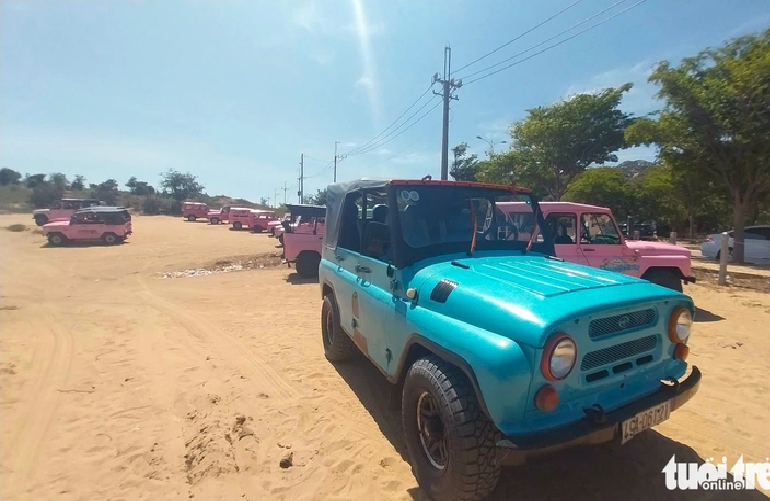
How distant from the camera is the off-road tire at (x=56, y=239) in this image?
21.6m

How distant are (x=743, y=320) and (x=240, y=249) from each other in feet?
63.6

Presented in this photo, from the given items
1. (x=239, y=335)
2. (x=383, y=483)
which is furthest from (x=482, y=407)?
(x=239, y=335)

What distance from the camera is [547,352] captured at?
233cm

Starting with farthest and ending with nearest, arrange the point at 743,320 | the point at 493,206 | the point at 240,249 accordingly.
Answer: the point at 240,249
the point at 743,320
the point at 493,206

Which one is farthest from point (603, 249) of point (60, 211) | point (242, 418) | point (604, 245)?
point (60, 211)

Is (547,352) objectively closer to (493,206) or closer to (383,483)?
(383,483)

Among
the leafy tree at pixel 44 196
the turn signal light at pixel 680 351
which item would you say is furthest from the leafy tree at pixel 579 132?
the leafy tree at pixel 44 196

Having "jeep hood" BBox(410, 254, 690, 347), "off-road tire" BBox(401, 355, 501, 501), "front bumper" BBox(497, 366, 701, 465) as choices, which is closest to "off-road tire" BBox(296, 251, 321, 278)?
"jeep hood" BBox(410, 254, 690, 347)

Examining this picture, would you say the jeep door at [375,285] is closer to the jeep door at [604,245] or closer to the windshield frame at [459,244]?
the windshield frame at [459,244]

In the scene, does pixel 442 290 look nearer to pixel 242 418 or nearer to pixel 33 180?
pixel 242 418

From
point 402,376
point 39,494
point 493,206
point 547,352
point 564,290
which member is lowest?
point 39,494

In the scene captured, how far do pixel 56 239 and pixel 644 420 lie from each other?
26.3 m

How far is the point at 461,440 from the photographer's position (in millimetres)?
2418

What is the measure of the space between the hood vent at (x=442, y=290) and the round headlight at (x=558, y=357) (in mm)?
787
